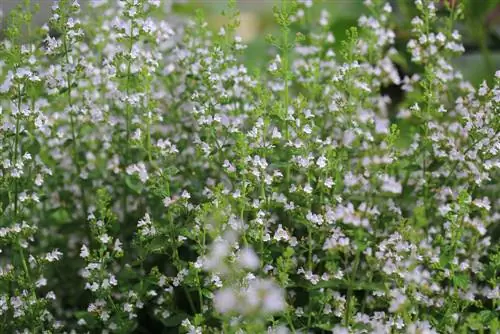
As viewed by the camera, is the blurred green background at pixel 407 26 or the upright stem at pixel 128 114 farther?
the blurred green background at pixel 407 26

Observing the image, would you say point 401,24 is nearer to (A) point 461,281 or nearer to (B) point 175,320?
(A) point 461,281

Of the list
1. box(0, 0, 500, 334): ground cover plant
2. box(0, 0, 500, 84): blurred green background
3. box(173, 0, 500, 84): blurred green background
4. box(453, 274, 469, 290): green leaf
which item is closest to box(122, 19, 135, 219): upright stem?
box(0, 0, 500, 334): ground cover plant

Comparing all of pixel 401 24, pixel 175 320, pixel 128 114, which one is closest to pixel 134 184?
pixel 128 114

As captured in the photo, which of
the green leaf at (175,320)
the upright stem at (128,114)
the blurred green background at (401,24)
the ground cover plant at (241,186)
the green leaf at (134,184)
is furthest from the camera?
the blurred green background at (401,24)

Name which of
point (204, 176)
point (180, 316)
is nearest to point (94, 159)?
point (204, 176)

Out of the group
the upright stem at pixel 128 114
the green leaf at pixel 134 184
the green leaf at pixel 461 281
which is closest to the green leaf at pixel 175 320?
the green leaf at pixel 134 184

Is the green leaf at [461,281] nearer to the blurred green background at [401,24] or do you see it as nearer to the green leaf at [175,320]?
the green leaf at [175,320]

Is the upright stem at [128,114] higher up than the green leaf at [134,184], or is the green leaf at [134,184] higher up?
the upright stem at [128,114]

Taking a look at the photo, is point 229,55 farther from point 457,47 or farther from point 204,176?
point 457,47

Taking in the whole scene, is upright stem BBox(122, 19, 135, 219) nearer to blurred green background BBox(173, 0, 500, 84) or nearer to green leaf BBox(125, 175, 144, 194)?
green leaf BBox(125, 175, 144, 194)
